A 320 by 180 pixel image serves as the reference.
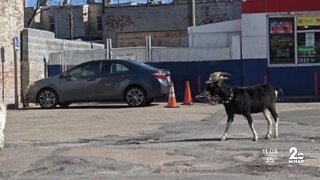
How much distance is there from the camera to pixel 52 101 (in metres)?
21.8

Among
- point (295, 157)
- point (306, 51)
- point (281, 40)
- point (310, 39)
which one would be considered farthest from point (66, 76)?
point (295, 157)

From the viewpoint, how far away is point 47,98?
21844 millimetres

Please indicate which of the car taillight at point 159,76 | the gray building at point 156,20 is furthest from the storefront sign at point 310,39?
the gray building at point 156,20

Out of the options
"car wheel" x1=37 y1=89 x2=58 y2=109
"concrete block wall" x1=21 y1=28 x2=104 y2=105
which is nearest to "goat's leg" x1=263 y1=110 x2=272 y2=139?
"car wheel" x1=37 y1=89 x2=58 y2=109

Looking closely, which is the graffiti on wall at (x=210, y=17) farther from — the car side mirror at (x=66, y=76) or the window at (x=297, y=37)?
the car side mirror at (x=66, y=76)

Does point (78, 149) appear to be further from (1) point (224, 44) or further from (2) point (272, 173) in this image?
(1) point (224, 44)

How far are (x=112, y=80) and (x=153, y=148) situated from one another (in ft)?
34.2

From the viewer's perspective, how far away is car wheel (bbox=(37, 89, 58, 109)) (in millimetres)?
21797

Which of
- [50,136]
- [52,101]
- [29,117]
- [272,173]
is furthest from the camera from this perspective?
[52,101]

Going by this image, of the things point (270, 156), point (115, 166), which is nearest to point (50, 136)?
point (115, 166)

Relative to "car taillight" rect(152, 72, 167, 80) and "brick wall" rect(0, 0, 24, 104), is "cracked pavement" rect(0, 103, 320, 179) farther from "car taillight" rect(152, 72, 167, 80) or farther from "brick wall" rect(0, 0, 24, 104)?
"brick wall" rect(0, 0, 24, 104)

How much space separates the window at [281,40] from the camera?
2436cm

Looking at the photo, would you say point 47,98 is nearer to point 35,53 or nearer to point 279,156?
point 35,53

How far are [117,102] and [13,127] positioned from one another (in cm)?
753
